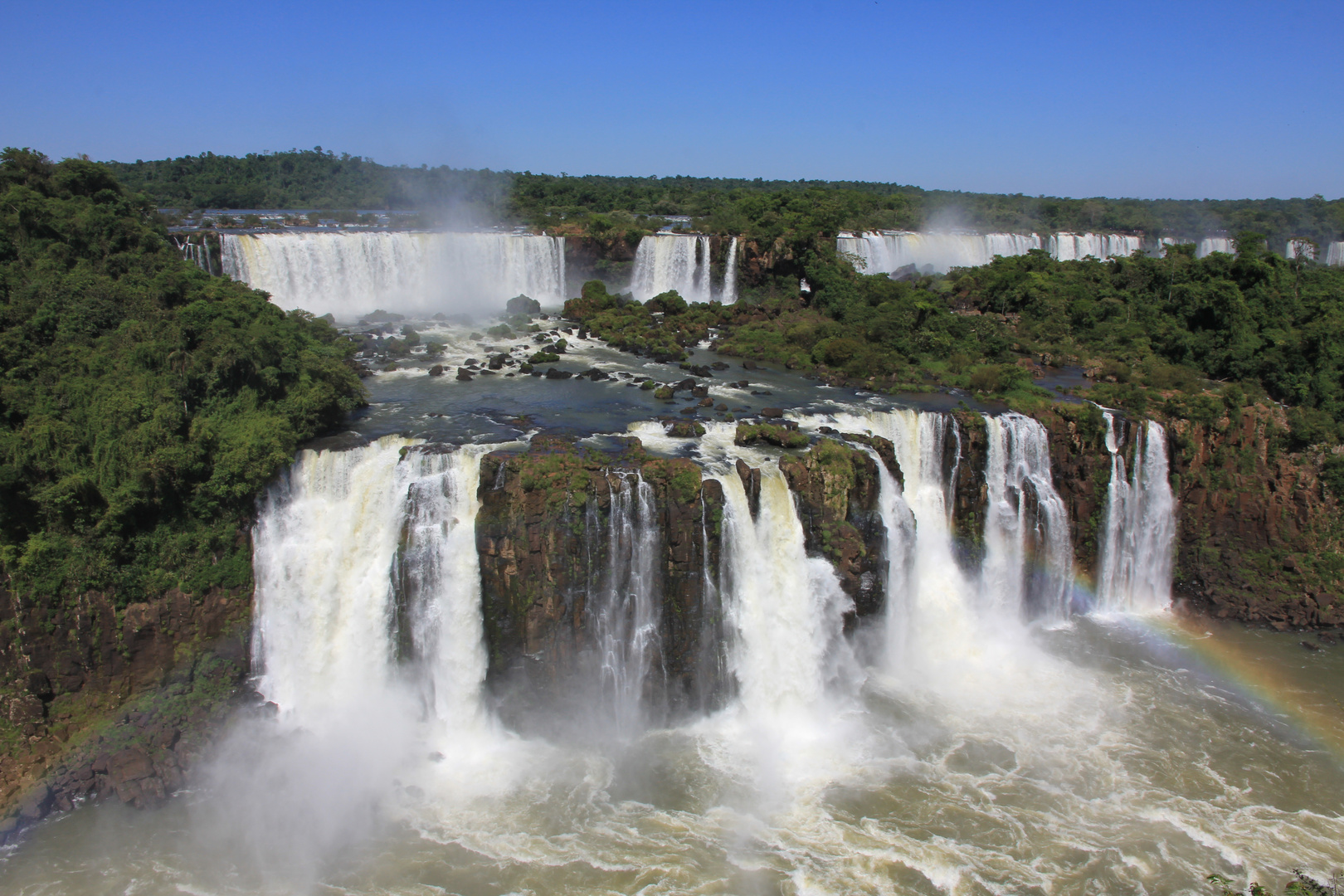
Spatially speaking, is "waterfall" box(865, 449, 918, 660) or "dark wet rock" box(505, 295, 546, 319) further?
"dark wet rock" box(505, 295, 546, 319)

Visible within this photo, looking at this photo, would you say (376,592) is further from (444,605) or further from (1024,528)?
(1024,528)

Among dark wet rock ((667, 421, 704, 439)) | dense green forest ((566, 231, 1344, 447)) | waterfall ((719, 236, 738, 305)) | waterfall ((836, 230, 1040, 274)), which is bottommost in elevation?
dark wet rock ((667, 421, 704, 439))

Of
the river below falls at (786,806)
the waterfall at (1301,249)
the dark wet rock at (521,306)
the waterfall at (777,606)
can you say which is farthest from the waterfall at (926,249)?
the river below falls at (786,806)

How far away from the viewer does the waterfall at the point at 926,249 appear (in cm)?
4412

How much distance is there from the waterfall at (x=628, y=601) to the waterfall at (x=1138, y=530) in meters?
12.8

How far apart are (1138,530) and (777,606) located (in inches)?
446

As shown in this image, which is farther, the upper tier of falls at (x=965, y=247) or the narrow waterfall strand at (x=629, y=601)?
the upper tier of falls at (x=965, y=247)

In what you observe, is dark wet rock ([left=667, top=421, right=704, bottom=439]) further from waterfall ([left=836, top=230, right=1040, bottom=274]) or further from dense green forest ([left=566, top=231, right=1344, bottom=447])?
waterfall ([left=836, top=230, right=1040, bottom=274])

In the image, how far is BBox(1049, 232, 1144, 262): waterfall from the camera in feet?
172

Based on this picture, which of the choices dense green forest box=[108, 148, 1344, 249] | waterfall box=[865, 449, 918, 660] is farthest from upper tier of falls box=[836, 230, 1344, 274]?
waterfall box=[865, 449, 918, 660]

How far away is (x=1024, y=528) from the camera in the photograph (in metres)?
20.1

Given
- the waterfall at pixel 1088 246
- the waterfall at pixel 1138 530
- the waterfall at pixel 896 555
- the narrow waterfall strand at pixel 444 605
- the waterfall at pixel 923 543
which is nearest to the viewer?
the narrow waterfall strand at pixel 444 605

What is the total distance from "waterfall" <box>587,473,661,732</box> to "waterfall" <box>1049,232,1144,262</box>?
4578cm

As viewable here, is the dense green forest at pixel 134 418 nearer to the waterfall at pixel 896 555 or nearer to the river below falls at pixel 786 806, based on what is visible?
the river below falls at pixel 786 806
